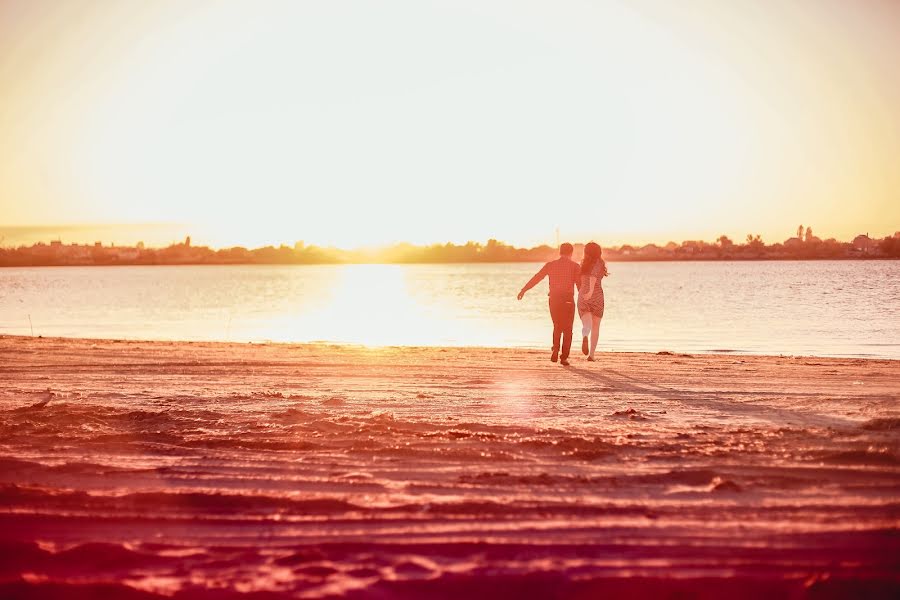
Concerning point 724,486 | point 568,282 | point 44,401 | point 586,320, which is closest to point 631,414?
point 724,486

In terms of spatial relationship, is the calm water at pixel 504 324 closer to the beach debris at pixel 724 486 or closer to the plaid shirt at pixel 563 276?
the plaid shirt at pixel 563 276

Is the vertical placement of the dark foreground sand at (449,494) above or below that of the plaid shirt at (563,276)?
below

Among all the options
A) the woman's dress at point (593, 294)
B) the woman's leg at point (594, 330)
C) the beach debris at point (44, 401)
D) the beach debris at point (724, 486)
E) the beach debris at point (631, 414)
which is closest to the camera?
the beach debris at point (724, 486)

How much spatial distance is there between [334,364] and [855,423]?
333 inches

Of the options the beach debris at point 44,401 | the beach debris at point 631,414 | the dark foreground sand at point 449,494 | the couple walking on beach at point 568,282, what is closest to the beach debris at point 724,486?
the dark foreground sand at point 449,494

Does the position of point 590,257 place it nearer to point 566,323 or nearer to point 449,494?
point 566,323

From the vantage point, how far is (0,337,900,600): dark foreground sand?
385 cm

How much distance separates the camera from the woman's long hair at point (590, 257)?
14.2 metres

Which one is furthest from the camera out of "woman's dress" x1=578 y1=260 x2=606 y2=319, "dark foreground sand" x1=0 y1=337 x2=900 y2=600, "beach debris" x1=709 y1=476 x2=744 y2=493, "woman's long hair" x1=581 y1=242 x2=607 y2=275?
"woman's dress" x1=578 y1=260 x2=606 y2=319

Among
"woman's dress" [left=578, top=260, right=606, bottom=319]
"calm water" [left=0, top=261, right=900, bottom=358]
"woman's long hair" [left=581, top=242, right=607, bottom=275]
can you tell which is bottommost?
"calm water" [left=0, top=261, right=900, bottom=358]

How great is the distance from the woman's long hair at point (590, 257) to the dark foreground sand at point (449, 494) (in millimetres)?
4560

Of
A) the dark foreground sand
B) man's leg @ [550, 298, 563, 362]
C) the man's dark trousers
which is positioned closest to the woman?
the man's dark trousers

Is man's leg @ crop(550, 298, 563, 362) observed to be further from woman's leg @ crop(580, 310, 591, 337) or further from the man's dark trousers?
woman's leg @ crop(580, 310, 591, 337)

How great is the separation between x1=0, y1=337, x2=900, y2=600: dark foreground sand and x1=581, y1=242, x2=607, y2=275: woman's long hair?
456cm
